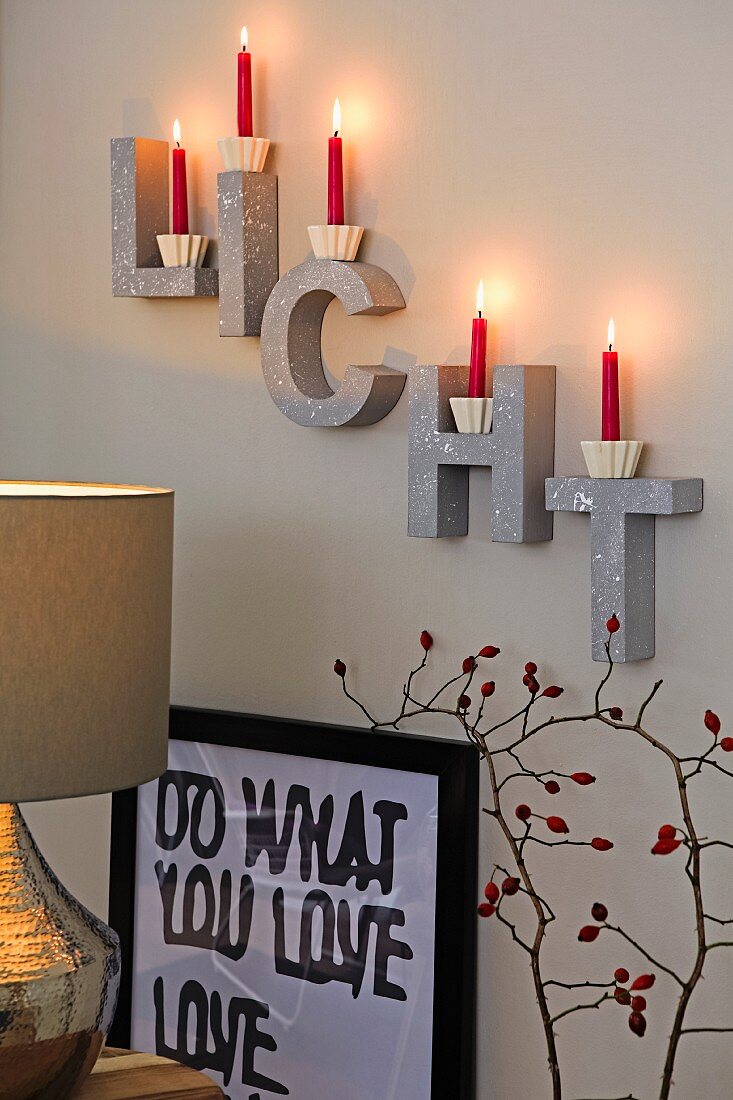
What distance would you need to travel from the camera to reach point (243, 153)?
5.10 ft

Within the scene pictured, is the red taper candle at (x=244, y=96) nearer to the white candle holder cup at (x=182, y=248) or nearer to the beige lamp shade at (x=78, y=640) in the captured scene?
the white candle holder cup at (x=182, y=248)

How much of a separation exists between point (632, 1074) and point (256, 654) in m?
0.66

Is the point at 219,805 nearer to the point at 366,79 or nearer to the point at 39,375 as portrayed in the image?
the point at 39,375

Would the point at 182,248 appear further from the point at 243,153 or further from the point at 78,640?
the point at 78,640

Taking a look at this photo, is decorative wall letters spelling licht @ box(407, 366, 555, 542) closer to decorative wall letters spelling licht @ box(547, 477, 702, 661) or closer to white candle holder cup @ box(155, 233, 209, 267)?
decorative wall letters spelling licht @ box(547, 477, 702, 661)

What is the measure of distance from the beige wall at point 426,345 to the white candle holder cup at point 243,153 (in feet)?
0.13

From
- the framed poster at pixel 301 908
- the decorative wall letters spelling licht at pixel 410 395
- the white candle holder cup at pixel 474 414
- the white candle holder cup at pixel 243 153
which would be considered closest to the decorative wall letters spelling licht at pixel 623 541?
the decorative wall letters spelling licht at pixel 410 395

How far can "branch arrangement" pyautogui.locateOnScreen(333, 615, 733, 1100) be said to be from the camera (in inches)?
49.5

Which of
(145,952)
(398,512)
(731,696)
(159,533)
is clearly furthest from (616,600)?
(145,952)

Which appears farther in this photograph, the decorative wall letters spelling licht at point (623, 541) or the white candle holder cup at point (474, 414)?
the white candle holder cup at point (474, 414)

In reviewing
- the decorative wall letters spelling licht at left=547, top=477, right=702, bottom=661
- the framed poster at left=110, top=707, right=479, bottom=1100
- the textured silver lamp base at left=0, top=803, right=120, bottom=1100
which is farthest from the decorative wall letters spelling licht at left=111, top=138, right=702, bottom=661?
the textured silver lamp base at left=0, top=803, right=120, bottom=1100

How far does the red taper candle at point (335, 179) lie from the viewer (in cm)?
148

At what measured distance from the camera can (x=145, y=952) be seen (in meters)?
1.71

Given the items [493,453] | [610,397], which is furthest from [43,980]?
[610,397]
